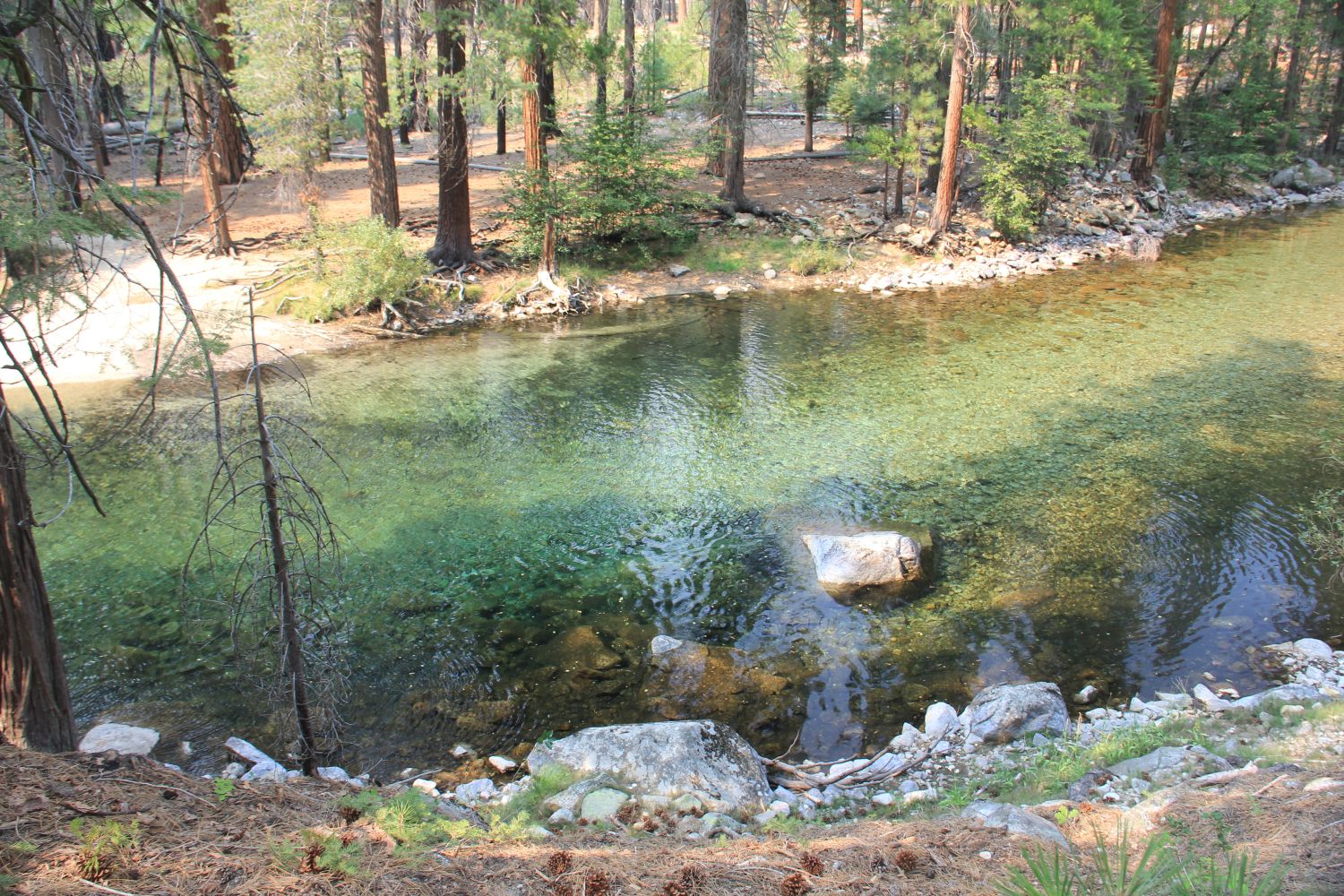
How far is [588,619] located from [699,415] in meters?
4.56

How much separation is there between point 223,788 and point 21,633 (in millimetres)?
1229

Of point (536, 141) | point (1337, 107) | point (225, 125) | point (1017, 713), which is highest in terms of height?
point (1337, 107)

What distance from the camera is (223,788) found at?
12.8ft

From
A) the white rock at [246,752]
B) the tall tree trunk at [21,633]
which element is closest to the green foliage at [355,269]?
the white rock at [246,752]

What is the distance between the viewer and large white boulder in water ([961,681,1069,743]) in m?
5.21

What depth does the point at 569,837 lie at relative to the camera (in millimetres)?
3869

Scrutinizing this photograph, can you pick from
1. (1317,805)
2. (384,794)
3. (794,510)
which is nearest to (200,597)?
(384,794)

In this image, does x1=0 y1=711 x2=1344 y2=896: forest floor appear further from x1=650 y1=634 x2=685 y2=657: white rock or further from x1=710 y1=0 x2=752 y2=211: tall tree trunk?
x1=710 y1=0 x2=752 y2=211: tall tree trunk

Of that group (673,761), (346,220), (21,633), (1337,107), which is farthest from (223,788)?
(1337,107)

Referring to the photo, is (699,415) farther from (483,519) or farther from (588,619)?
(588,619)

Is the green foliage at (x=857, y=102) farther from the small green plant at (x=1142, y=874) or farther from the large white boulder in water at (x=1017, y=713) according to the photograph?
the small green plant at (x=1142, y=874)

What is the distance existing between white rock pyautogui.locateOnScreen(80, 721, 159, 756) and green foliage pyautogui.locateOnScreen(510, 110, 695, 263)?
11898 millimetres

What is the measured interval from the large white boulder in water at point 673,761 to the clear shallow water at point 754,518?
2.12 feet

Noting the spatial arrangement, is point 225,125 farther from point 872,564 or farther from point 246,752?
point 872,564
